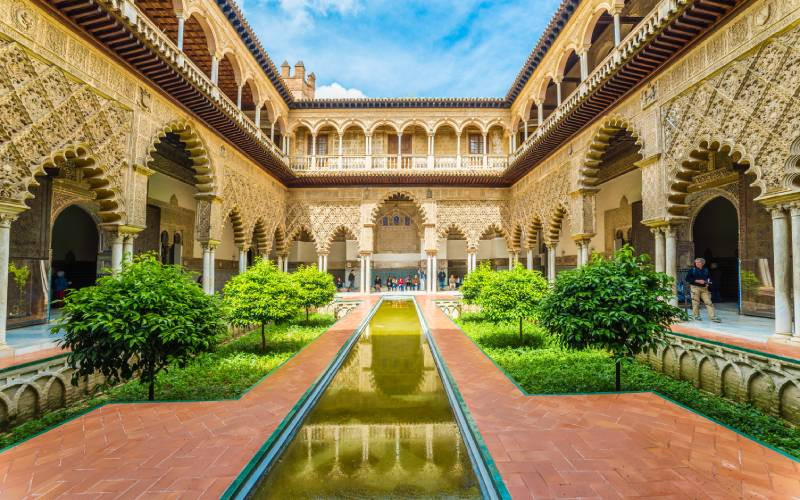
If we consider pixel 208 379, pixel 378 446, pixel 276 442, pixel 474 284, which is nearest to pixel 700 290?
pixel 474 284

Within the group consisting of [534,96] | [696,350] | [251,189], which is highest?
[534,96]

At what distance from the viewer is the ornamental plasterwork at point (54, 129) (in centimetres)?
522

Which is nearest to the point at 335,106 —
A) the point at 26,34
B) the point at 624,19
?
the point at 624,19

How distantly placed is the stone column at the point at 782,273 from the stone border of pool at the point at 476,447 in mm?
4762

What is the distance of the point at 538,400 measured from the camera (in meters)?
4.18

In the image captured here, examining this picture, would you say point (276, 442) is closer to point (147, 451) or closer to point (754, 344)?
point (147, 451)

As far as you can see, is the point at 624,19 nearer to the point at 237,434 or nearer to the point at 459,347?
the point at 459,347

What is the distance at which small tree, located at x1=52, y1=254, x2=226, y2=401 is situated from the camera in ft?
13.0

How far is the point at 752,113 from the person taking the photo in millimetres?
5676

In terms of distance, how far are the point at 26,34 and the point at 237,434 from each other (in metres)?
6.40

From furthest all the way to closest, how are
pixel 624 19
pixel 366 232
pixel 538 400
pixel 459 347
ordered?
pixel 366 232, pixel 624 19, pixel 459 347, pixel 538 400

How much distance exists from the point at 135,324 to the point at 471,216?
15.3m

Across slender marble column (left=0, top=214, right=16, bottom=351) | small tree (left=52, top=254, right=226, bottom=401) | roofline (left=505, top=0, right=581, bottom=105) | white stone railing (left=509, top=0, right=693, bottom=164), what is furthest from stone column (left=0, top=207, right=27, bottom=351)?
roofline (left=505, top=0, right=581, bottom=105)

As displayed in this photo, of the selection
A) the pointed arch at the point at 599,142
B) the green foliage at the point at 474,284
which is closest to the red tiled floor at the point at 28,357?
the green foliage at the point at 474,284
